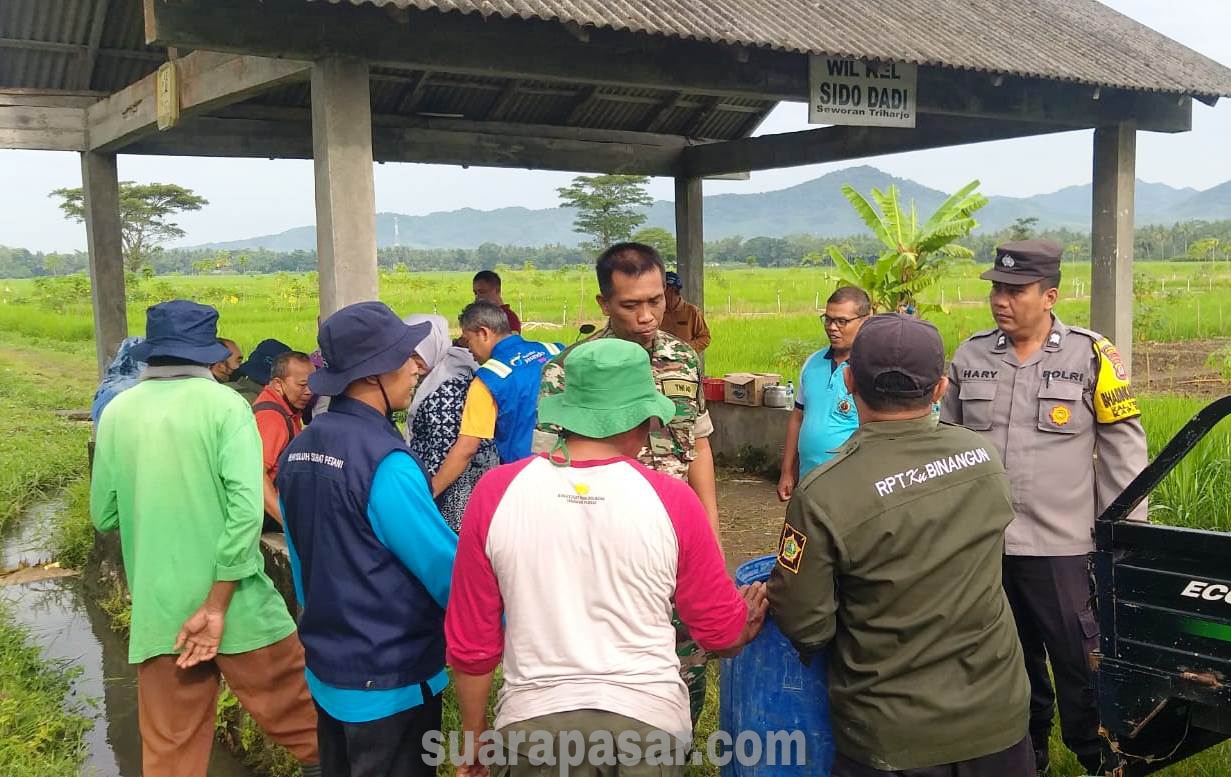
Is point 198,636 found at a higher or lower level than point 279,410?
lower

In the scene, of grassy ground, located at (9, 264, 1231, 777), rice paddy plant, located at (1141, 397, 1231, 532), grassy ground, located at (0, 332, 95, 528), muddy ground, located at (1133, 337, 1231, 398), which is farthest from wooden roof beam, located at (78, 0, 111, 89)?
muddy ground, located at (1133, 337, 1231, 398)

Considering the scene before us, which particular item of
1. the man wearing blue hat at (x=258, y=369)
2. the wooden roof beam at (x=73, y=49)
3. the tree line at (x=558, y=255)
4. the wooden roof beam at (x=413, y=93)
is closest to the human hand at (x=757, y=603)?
the man wearing blue hat at (x=258, y=369)

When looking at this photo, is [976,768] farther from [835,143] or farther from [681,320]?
[835,143]

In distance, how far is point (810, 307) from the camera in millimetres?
→ 36656

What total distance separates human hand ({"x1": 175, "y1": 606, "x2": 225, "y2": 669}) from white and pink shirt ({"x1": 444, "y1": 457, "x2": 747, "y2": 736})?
133cm

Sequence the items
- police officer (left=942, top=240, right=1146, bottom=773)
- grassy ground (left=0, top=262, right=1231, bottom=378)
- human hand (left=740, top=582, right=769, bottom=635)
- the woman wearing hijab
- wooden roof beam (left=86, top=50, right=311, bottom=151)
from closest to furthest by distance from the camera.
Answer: human hand (left=740, top=582, right=769, bottom=635) → police officer (left=942, top=240, right=1146, bottom=773) → the woman wearing hijab → wooden roof beam (left=86, top=50, right=311, bottom=151) → grassy ground (left=0, top=262, right=1231, bottom=378)

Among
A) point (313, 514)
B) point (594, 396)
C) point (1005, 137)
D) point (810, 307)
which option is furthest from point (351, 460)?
point (810, 307)

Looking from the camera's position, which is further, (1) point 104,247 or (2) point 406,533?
(1) point 104,247

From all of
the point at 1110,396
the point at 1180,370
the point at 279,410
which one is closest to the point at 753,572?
the point at 1110,396

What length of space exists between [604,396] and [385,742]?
3.58 ft

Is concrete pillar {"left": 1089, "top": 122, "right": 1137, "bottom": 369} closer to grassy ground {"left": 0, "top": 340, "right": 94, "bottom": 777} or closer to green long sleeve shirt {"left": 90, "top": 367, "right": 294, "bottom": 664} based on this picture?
green long sleeve shirt {"left": 90, "top": 367, "right": 294, "bottom": 664}

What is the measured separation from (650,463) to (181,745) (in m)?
1.66

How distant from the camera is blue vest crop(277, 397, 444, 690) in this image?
2.41 metres

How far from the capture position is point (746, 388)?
28.5 ft
